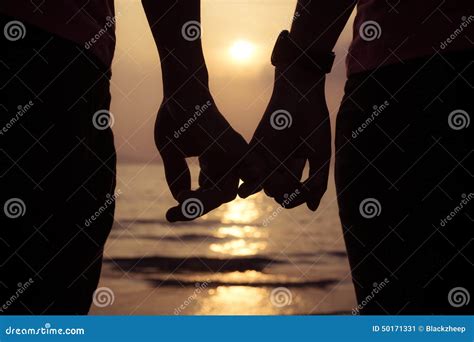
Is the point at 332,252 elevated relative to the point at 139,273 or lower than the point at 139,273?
elevated

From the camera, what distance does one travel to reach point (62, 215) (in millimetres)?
1541

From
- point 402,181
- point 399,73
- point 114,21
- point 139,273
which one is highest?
point 399,73

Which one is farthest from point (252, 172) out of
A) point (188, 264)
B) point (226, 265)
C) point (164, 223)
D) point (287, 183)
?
point (164, 223)

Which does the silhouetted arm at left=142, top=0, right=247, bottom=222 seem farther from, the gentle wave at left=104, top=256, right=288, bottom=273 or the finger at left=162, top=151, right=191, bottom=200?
the gentle wave at left=104, top=256, right=288, bottom=273

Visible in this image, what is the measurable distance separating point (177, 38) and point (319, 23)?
477mm

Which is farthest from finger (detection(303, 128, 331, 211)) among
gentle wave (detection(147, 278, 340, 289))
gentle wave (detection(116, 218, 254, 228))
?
gentle wave (detection(116, 218, 254, 228))

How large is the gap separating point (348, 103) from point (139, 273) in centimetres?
723

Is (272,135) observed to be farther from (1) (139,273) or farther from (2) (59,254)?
(1) (139,273)

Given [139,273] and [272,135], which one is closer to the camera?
[272,135]

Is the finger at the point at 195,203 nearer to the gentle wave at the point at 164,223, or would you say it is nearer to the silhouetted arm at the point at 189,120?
the silhouetted arm at the point at 189,120

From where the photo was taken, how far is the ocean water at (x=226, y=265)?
675 cm

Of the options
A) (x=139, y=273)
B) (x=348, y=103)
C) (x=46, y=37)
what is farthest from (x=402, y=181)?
(x=139, y=273)

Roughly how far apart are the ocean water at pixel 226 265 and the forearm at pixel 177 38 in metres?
2.25

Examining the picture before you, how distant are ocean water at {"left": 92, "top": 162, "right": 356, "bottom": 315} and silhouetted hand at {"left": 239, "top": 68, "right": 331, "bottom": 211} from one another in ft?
6.73
